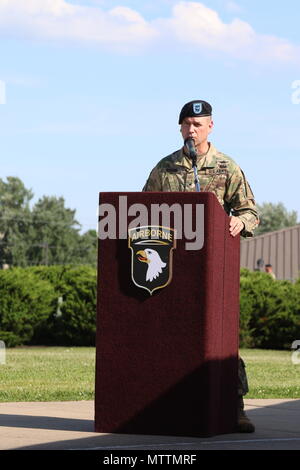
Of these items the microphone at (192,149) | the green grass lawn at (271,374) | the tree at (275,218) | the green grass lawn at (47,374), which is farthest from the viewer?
the tree at (275,218)

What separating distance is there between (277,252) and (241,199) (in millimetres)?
50859

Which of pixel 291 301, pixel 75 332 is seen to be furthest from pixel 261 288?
pixel 75 332

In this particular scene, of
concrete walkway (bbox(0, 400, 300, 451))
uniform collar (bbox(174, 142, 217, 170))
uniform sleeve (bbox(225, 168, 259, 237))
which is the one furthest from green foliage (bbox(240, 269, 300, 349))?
uniform collar (bbox(174, 142, 217, 170))

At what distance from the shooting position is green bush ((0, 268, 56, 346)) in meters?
23.1

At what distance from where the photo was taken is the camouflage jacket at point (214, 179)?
26.3ft

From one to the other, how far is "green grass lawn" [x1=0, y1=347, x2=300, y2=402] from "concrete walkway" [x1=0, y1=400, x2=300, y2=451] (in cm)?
223

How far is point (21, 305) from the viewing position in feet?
76.3

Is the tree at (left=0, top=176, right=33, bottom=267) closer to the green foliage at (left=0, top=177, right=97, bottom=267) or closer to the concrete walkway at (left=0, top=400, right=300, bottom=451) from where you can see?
the green foliage at (left=0, top=177, right=97, bottom=267)

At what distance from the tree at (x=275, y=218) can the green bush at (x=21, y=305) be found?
105822 millimetres

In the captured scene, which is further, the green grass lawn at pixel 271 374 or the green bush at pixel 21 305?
the green bush at pixel 21 305

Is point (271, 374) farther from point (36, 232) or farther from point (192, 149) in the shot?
point (36, 232)

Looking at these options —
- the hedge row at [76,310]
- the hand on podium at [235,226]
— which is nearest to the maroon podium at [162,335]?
the hand on podium at [235,226]

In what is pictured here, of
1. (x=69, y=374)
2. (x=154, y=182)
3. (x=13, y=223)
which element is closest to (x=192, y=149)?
(x=154, y=182)

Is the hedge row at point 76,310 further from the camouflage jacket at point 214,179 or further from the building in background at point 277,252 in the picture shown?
the building in background at point 277,252
